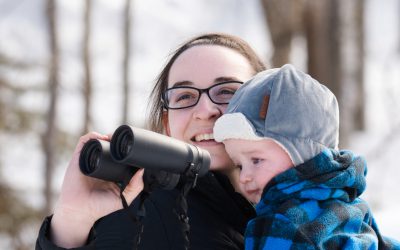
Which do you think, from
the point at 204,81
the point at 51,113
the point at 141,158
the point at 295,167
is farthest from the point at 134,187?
the point at 51,113

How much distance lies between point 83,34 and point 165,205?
1037 cm

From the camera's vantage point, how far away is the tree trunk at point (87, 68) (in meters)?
11.2

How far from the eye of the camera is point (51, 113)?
10086 millimetres

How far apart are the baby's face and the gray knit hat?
28 mm

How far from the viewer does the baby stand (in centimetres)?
160

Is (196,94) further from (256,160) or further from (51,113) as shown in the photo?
(51,113)

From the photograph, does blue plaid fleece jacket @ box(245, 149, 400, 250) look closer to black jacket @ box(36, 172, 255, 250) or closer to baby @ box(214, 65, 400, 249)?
baby @ box(214, 65, 400, 249)

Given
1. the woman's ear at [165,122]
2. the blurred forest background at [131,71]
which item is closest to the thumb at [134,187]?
the woman's ear at [165,122]

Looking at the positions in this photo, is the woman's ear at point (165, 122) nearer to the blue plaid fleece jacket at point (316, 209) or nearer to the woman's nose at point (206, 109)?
the woman's nose at point (206, 109)

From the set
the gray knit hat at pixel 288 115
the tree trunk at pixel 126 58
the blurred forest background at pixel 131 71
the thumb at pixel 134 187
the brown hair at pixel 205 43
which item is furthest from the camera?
the tree trunk at pixel 126 58

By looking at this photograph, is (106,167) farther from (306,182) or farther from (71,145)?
(71,145)

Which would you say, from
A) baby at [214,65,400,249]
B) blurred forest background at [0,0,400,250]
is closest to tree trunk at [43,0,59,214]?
blurred forest background at [0,0,400,250]

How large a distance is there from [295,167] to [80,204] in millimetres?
519

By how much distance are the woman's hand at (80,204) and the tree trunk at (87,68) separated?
9369 mm
